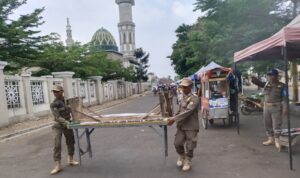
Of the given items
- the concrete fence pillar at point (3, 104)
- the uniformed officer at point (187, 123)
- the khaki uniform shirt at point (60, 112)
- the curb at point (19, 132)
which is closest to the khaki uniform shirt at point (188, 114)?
the uniformed officer at point (187, 123)

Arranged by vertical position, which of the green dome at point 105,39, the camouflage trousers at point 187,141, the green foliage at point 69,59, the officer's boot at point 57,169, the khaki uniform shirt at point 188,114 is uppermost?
the green dome at point 105,39

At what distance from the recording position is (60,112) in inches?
244

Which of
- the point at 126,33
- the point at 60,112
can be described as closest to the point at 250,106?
the point at 60,112

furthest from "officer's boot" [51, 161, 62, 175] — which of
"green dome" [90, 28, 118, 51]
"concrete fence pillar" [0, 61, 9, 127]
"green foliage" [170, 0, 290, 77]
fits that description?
"green dome" [90, 28, 118, 51]

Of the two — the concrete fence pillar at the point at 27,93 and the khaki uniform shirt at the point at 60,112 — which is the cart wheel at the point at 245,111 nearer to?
the khaki uniform shirt at the point at 60,112

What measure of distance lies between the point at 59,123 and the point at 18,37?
11372mm

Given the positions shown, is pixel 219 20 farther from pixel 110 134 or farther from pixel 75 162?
pixel 75 162

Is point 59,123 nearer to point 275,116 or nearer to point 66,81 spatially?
point 275,116

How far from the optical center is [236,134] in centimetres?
910

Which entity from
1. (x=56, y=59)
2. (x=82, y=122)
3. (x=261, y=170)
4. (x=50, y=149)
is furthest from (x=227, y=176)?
(x=56, y=59)

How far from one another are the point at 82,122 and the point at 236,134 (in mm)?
4858

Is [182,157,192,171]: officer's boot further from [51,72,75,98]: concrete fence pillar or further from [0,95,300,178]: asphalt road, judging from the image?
[51,72,75,98]: concrete fence pillar

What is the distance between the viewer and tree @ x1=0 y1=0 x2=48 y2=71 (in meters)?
15.5

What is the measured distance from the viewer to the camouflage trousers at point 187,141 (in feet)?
18.5
